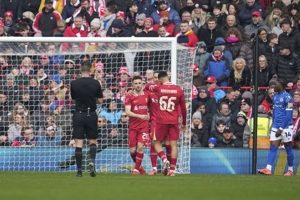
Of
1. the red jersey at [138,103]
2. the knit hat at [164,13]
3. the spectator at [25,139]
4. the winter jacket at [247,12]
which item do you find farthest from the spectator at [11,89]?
the winter jacket at [247,12]

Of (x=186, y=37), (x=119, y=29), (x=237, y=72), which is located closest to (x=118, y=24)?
(x=119, y=29)

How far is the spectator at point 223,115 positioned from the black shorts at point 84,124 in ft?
17.5

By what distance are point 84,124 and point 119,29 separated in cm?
821

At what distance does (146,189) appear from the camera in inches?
601

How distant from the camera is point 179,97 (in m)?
20.4

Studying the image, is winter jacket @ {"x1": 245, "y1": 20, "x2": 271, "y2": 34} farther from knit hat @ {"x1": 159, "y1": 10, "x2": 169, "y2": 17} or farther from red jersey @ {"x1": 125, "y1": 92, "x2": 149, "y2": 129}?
red jersey @ {"x1": 125, "y1": 92, "x2": 149, "y2": 129}

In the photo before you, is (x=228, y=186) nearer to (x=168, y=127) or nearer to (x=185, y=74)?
(x=168, y=127)

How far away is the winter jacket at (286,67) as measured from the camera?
2516 centimetres

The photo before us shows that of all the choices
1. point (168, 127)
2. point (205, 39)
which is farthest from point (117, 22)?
point (168, 127)

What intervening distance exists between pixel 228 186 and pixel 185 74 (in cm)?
751

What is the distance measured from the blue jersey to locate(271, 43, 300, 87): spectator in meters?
2.35

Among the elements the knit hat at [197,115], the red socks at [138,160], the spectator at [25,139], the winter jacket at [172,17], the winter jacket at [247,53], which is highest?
the winter jacket at [172,17]

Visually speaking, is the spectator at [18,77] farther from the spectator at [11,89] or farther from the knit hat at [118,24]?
the knit hat at [118,24]

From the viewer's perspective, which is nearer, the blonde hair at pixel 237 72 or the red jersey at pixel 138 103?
the red jersey at pixel 138 103
